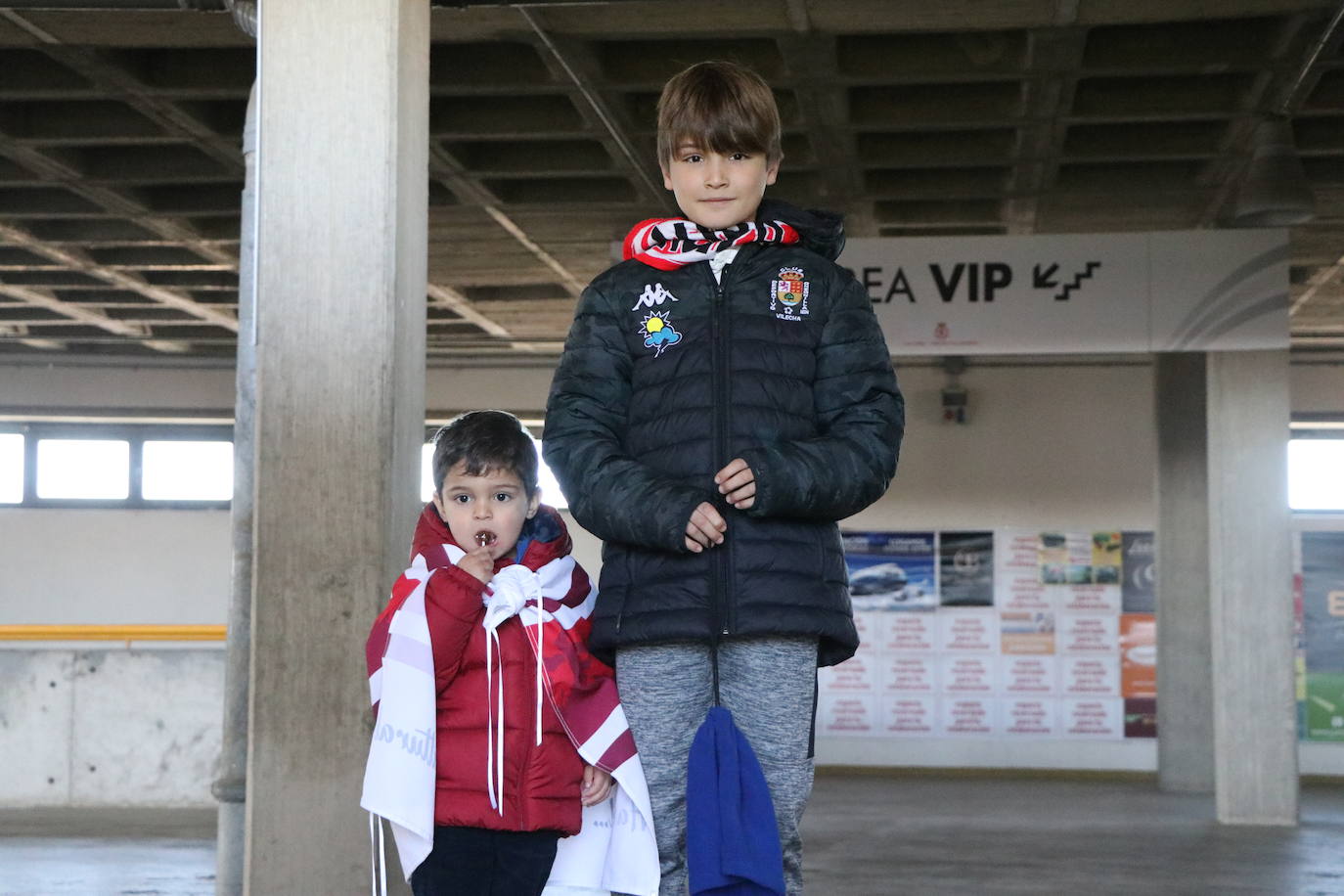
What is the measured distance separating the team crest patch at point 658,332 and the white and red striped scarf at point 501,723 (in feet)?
1.33

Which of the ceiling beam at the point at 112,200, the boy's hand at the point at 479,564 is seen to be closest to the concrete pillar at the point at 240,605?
the boy's hand at the point at 479,564

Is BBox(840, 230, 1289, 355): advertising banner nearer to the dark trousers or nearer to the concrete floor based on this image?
the concrete floor

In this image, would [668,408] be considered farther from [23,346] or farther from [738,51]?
[23,346]

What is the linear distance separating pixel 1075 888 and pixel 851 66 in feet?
11.5

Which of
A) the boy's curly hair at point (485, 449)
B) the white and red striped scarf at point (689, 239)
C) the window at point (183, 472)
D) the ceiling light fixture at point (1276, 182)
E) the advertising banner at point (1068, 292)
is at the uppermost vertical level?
the ceiling light fixture at point (1276, 182)

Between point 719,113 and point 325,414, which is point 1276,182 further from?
point 719,113

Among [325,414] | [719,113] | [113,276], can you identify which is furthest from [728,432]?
[113,276]

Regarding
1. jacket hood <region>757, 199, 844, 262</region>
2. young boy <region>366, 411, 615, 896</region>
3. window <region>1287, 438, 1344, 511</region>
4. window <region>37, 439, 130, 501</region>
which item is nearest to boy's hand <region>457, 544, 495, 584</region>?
young boy <region>366, 411, 615, 896</region>

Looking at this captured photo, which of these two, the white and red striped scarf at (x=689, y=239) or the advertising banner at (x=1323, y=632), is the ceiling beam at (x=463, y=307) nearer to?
the advertising banner at (x=1323, y=632)

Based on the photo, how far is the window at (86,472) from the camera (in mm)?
14508

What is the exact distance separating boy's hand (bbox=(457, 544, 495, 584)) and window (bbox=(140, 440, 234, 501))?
12.8 metres

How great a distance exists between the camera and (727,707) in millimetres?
1945

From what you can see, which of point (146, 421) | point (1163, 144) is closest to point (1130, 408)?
point (1163, 144)

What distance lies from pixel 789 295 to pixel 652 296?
0.18m
